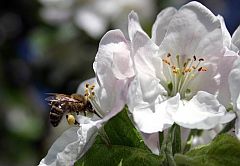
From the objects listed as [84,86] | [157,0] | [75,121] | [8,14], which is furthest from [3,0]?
[75,121]

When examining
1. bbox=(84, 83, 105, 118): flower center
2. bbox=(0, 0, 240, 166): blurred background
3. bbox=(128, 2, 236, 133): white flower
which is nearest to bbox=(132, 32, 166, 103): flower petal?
bbox=(128, 2, 236, 133): white flower

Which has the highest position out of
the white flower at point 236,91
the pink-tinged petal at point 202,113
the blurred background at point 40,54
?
the white flower at point 236,91

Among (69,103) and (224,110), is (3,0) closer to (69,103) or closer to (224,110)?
(69,103)


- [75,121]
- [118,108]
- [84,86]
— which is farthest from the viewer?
[84,86]

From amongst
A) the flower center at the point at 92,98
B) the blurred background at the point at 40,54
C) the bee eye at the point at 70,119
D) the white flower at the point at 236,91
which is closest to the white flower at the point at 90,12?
the blurred background at the point at 40,54

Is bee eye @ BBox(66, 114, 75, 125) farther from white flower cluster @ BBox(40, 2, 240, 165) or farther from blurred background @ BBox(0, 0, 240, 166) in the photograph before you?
blurred background @ BBox(0, 0, 240, 166)

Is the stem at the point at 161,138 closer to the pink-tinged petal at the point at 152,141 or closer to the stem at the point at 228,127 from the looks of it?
the pink-tinged petal at the point at 152,141

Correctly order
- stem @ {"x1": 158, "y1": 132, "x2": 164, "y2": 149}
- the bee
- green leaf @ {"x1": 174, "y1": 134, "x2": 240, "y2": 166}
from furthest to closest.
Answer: the bee
stem @ {"x1": 158, "y1": 132, "x2": 164, "y2": 149}
green leaf @ {"x1": 174, "y1": 134, "x2": 240, "y2": 166}
